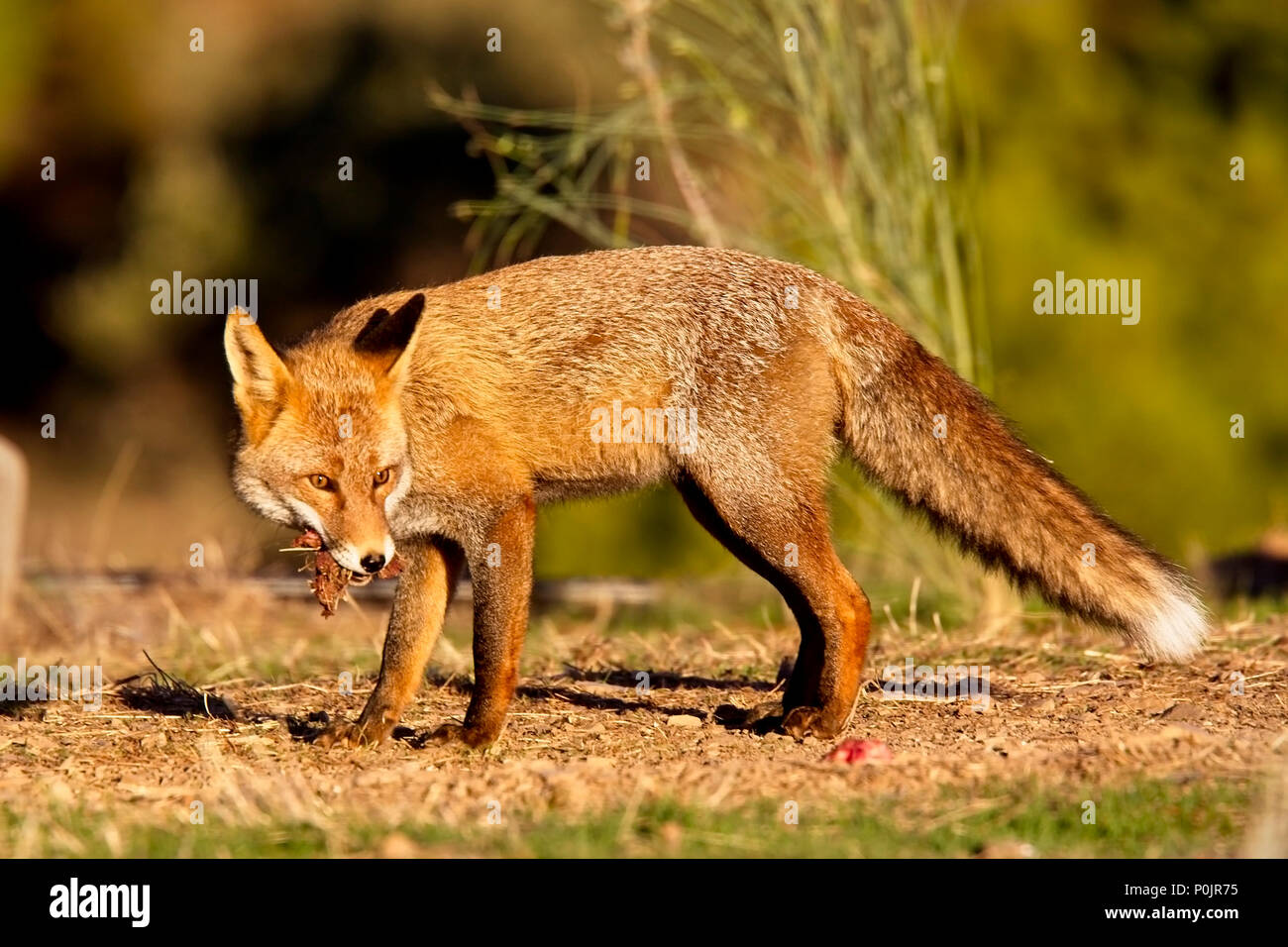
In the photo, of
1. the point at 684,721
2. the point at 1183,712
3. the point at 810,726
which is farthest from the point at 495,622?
the point at 1183,712

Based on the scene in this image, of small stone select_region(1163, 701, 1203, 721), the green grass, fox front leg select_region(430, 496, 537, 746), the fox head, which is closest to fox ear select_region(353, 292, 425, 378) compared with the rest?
the fox head

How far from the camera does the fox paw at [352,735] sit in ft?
20.7

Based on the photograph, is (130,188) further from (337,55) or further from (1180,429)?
(1180,429)

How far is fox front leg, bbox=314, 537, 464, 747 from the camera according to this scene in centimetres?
648

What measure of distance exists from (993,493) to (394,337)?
8.59 feet

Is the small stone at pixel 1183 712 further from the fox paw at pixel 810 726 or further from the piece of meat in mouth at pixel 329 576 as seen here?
the piece of meat in mouth at pixel 329 576

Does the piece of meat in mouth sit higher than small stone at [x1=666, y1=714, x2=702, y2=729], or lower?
higher

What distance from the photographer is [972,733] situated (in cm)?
625

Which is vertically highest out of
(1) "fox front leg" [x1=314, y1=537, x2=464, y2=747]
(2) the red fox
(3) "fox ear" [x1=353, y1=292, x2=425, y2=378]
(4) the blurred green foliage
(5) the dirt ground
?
(4) the blurred green foliage

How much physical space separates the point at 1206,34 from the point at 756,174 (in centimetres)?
960

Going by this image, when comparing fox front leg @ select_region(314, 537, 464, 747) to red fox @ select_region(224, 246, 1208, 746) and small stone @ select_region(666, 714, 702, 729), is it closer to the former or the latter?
red fox @ select_region(224, 246, 1208, 746)

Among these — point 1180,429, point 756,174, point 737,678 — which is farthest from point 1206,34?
point 737,678

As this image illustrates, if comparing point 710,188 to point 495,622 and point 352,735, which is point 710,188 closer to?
point 495,622

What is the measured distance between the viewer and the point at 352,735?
638 centimetres
